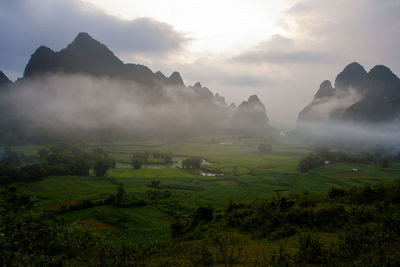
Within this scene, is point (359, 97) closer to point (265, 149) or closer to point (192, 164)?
point (265, 149)

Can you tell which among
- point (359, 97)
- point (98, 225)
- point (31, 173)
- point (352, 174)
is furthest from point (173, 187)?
point (359, 97)

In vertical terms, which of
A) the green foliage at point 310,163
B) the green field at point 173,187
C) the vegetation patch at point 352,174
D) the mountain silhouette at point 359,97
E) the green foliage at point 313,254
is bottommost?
the green field at point 173,187

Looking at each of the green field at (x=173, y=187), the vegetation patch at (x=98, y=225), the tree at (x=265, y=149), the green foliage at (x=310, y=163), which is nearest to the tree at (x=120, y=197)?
the green field at (x=173, y=187)

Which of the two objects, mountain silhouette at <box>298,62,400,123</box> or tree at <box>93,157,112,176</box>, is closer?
tree at <box>93,157,112,176</box>

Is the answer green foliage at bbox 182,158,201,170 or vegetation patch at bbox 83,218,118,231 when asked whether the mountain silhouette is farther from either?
vegetation patch at bbox 83,218,118,231

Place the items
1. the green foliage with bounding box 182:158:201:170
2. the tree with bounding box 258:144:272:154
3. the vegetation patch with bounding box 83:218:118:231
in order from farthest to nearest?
the tree with bounding box 258:144:272:154
the green foliage with bounding box 182:158:201:170
the vegetation patch with bounding box 83:218:118:231

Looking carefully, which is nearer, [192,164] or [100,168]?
[100,168]

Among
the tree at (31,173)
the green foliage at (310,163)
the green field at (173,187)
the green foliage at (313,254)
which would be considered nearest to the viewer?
the green foliage at (313,254)

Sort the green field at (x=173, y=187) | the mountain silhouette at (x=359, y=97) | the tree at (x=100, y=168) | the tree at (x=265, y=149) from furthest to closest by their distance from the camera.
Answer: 1. the mountain silhouette at (x=359, y=97)
2. the tree at (x=265, y=149)
3. the tree at (x=100, y=168)
4. the green field at (x=173, y=187)

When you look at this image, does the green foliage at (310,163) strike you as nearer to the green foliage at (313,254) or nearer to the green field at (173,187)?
the green field at (173,187)

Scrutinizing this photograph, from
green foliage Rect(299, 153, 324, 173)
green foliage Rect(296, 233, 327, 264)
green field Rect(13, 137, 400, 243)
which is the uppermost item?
green foliage Rect(296, 233, 327, 264)

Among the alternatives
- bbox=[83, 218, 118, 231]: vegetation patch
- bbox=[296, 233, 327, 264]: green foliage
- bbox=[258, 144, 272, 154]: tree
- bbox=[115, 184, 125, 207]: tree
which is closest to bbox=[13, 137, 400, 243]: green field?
bbox=[83, 218, 118, 231]: vegetation patch

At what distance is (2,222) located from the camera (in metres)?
12.8

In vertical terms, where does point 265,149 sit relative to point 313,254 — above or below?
below
